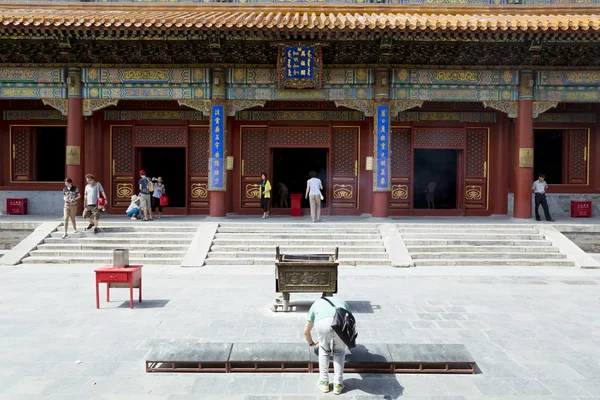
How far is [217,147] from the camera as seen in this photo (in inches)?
534

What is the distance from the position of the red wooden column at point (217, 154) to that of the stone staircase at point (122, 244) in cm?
112

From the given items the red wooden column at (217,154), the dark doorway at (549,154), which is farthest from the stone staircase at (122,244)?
the dark doorway at (549,154)

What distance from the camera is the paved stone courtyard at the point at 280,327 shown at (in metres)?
4.74

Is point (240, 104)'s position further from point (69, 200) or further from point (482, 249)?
point (482, 249)

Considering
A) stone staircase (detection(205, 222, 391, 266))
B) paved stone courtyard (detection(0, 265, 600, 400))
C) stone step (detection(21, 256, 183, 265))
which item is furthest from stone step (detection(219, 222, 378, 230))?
paved stone courtyard (detection(0, 265, 600, 400))

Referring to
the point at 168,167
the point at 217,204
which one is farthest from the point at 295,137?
the point at 168,167

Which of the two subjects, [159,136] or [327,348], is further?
[159,136]

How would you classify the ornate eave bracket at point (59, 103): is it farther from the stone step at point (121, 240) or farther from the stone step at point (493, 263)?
the stone step at point (493, 263)

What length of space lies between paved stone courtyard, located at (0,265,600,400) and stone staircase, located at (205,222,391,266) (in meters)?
0.54

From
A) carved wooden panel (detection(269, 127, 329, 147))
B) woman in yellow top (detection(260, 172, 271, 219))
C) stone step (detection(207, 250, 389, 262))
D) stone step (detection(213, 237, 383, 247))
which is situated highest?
carved wooden panel (detection(269, 127, 329, 147))

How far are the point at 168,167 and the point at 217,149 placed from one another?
4727mm

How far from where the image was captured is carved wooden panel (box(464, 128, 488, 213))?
15.5 metres

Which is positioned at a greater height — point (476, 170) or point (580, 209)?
point (476, 170)

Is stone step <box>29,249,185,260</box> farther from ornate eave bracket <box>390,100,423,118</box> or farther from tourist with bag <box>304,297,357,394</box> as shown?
tourist with bag <box>304,297,357,394</box>
